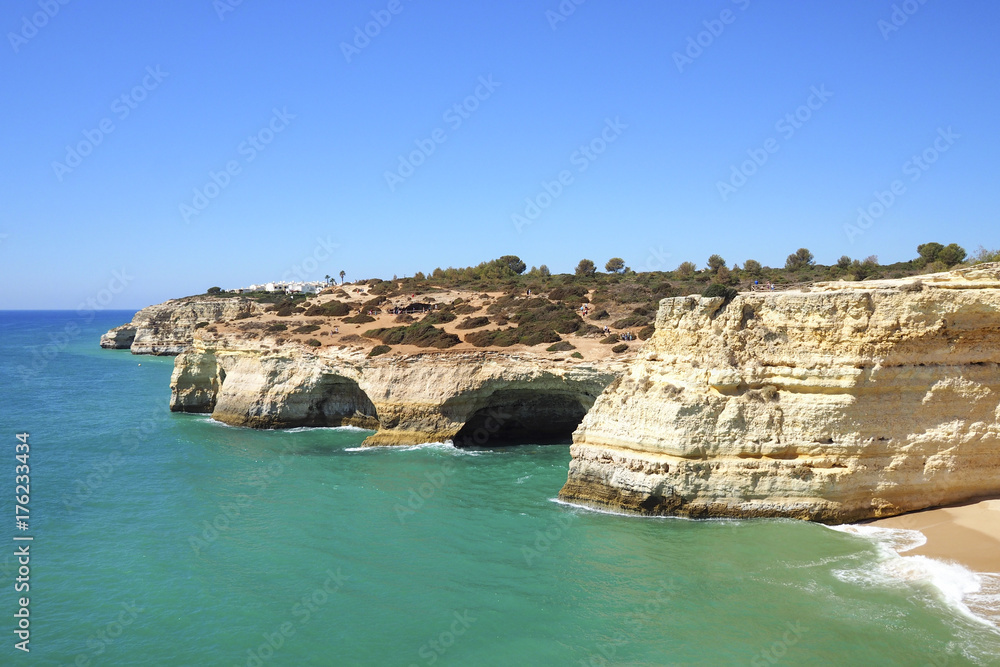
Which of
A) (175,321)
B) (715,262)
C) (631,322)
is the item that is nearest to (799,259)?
(715,262)

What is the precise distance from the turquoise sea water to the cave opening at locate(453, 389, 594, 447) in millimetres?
5542

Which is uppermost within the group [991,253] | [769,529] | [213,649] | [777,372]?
[991,253]

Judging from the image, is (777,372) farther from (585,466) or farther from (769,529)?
(585,466)

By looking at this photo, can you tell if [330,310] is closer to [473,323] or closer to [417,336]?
[473,323]

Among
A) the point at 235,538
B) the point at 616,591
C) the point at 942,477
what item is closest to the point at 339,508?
the point at 235,538

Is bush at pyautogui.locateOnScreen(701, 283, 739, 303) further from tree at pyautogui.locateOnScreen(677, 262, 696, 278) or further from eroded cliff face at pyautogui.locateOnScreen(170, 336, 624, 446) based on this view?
tree at pyautogui.locateOnScreen(677, 262, 696, 278)

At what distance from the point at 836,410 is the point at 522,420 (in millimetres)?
15224

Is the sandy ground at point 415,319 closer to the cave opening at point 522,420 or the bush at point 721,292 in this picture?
the cave opening at point 522,420

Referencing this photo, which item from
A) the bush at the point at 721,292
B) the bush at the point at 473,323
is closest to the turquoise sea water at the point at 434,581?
the bush at the point at 721,292

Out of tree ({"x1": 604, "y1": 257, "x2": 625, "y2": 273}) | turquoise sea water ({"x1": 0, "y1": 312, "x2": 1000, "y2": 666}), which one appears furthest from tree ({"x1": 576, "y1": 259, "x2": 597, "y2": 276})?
turquoise sea water ({"x1": 0, "y1": 312, "x2": 1000, "y2": 666})

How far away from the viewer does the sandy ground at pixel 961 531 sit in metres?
13.9

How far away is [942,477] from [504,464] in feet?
44.3

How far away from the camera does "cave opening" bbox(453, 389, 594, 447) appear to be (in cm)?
2816

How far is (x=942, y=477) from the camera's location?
16.0 meters
